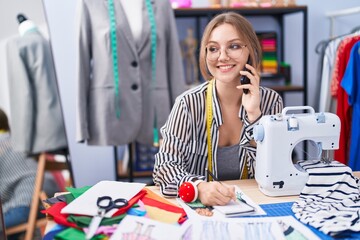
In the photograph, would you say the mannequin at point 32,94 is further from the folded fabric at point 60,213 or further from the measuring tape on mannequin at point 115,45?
the folded fabric at point 60,213

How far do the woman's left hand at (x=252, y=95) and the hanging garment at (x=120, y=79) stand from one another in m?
0.99

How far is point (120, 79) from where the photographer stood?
7.34 ft

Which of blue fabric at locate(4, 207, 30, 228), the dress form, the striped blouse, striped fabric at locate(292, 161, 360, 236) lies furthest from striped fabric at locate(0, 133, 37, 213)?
striped fabric at locate(292, 161, 360, 236)

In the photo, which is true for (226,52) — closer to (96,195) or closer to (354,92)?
(96,195)

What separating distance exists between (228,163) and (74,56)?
6.57 ft

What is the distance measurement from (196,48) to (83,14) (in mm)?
1085

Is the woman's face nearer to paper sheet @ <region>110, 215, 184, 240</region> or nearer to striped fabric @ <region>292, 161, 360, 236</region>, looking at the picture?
striped fabric @ <region>292, 161, 360, 236</region>

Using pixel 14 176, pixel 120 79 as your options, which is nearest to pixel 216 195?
pixel 120 79

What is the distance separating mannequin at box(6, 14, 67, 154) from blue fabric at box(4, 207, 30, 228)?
31 cm

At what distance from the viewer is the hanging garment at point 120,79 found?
223 centimetres

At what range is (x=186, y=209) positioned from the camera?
3.77 ft

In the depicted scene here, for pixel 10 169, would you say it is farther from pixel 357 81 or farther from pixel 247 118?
pixel 357 81

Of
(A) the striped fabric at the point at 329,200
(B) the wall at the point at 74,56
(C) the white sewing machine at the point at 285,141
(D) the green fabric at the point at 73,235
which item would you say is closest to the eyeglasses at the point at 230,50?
(C) the white sewing machine at the point at 285,141

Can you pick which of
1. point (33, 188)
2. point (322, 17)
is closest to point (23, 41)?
point (33, 188)
